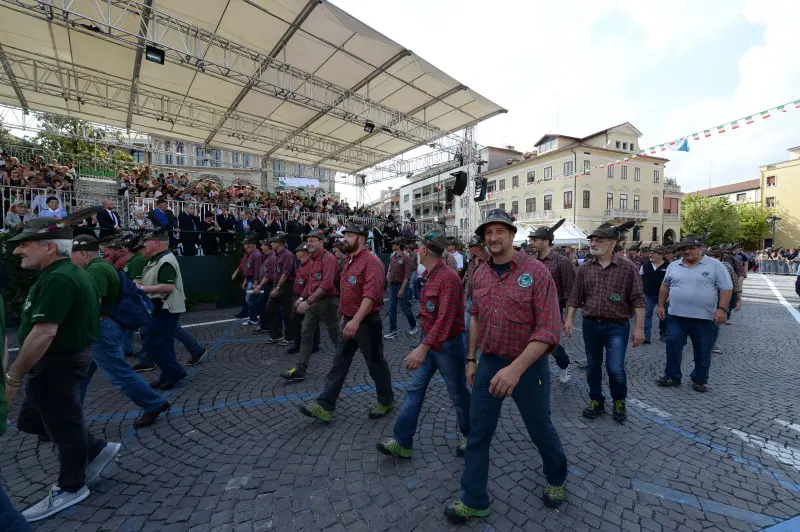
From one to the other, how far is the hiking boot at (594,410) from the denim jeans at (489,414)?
1738mm

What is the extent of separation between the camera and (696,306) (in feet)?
14.7

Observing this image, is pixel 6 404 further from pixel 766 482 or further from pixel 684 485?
pixel 766 482

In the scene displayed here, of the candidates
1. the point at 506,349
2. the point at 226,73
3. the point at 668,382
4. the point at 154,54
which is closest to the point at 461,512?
the point at 506,349

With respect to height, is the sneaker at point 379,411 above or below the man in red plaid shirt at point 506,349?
below

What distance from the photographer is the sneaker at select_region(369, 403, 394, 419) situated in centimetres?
376

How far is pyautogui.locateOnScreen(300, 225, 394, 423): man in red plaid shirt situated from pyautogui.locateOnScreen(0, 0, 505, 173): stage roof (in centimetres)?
850

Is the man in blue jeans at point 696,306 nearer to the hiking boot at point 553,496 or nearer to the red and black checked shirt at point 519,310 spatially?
the hiking boot at point 553,496

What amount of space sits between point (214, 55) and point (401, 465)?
46.0 ft

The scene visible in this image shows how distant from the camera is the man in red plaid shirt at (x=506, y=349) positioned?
7.24 feet

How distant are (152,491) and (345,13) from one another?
10882 millimetres

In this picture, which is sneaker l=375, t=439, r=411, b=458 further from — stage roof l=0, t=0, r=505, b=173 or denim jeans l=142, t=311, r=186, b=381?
stage roof l=0, t=0, r=505, b=173

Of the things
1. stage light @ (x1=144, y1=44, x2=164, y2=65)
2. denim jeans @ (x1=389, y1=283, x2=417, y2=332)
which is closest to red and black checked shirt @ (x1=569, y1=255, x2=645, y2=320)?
denim jeans @ (x1=389, y1=283, x2=417, y2=332)

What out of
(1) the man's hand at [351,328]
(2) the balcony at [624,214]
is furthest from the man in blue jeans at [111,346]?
(2) the balcony at [624,214]

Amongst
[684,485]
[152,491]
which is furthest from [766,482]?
[152,491]
